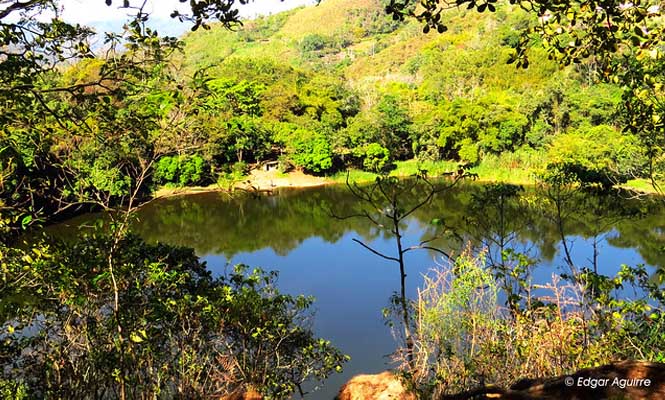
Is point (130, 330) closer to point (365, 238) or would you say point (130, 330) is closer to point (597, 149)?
point (365, 238)

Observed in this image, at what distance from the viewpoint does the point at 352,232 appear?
21.4 m

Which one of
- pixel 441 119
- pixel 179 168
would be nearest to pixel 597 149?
pixel 441 119

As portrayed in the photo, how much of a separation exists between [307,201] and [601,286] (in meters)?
22.6

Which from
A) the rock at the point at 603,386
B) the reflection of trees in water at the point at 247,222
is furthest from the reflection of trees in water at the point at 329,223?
the rock at the point at 603,386

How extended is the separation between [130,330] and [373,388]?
2240mm

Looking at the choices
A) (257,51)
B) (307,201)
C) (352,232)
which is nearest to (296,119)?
(307,201)

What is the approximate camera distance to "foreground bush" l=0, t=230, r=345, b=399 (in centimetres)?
354

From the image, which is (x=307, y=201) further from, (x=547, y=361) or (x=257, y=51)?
(x=257, y=51)

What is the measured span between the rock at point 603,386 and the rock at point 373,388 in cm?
189

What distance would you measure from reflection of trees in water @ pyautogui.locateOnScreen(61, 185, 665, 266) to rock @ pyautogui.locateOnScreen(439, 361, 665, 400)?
11336 millimetres

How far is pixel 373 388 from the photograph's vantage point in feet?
15.1

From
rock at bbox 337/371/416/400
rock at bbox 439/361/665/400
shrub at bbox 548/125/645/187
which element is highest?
shrub at bbox 548/125/645/187

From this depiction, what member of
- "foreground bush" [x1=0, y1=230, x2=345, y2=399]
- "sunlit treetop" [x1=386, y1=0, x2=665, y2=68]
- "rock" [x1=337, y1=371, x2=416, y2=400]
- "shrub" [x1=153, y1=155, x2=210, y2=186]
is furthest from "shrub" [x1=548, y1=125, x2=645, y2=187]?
"sunlit treetop" [x1=386, y1=0, x2=665, y2=68]

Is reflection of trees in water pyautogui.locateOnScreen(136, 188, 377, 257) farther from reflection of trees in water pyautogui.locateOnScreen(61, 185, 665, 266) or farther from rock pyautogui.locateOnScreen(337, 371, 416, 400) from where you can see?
rock pyautogui.locateOnScreen(337, 371, 416, 400)
